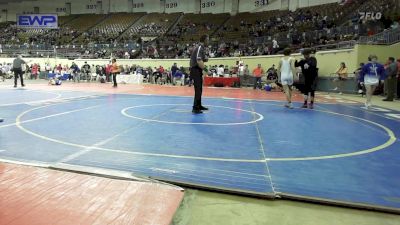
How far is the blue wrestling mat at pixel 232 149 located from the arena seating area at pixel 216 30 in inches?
543

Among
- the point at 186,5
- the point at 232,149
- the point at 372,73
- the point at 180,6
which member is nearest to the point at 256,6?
the point at 186,5

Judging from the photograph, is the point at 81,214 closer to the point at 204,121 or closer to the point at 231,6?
the point at 204,121

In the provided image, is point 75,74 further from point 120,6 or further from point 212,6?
point 120,6

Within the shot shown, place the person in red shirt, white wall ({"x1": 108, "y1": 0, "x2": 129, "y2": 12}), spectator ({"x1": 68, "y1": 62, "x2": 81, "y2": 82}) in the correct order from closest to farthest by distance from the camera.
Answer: the person in red shirt < spectator ({"x1": 68, "y1": 62, "x2": 81, "y2": 82}) < white wall ({"x1": 108, "y1": 0, "x2": 129, "y2": 12})

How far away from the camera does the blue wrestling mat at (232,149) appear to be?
3803mm

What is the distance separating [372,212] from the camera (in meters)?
3.24

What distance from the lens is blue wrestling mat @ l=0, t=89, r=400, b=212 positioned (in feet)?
12.5

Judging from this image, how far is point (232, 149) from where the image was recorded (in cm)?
530

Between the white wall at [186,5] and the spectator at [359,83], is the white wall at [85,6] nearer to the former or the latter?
the white wall at [186,5]

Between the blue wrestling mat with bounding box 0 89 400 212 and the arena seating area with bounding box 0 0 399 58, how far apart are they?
1380 centimetres
